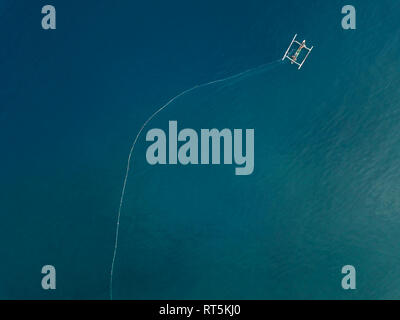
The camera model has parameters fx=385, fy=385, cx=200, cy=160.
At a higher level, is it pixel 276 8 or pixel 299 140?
pixel 276 8

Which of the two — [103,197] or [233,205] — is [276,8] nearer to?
[233,205]

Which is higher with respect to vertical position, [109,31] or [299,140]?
[109,31]

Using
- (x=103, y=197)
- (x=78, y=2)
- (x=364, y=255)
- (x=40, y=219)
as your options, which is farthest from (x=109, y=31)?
(x=364, y=255)

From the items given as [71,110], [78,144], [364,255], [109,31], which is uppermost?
[109,31]

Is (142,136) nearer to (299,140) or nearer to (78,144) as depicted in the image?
(78,144)
